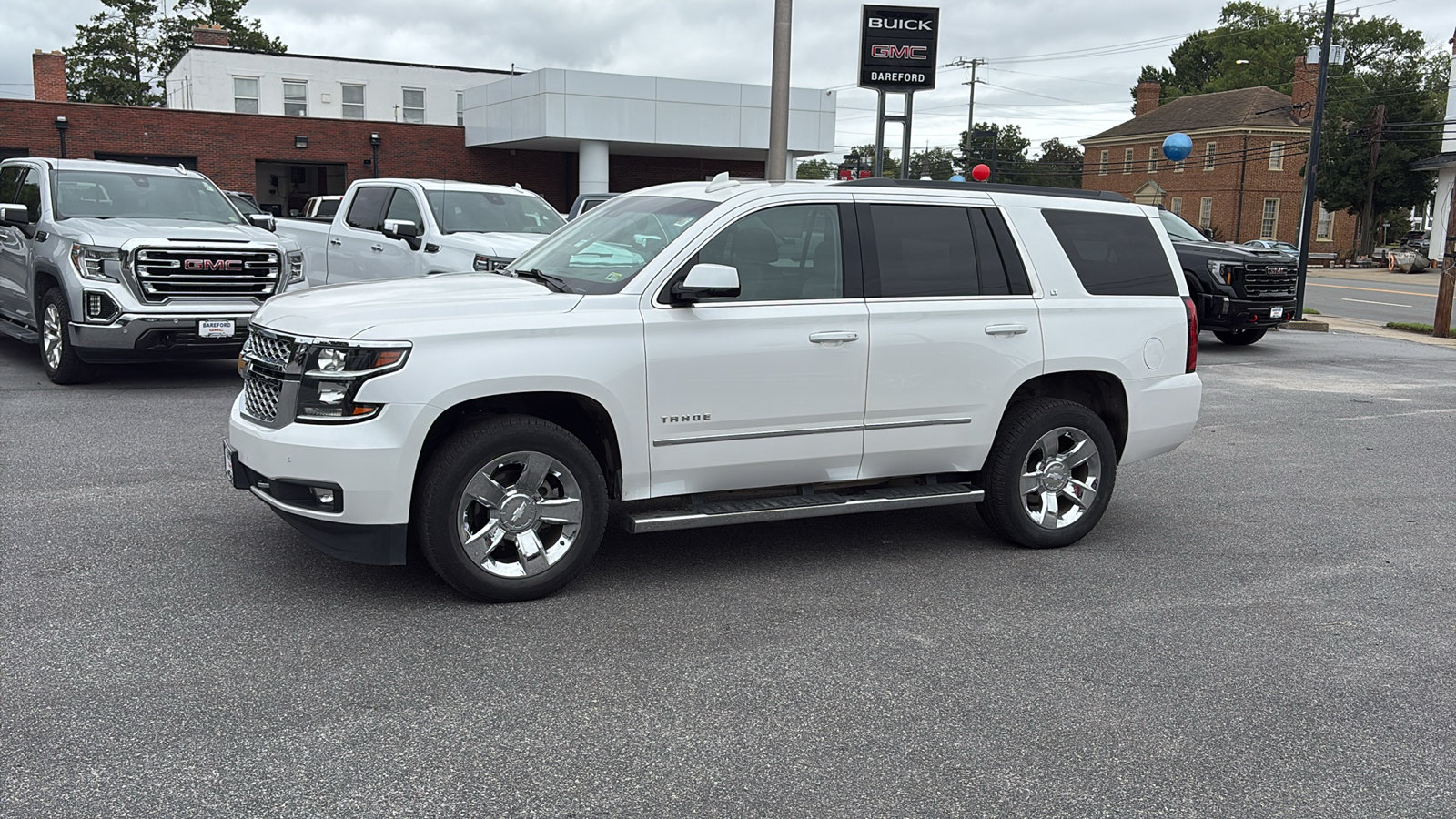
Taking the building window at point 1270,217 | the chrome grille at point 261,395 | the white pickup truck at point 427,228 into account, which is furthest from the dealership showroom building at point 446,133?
the building window at point 1270,217

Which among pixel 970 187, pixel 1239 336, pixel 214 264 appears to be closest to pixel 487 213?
pixel 214 264

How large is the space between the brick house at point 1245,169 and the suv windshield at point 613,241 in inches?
2542

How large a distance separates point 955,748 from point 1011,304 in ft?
9.37

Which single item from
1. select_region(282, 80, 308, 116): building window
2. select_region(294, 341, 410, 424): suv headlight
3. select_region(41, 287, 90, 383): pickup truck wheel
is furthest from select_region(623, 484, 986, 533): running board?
select_region(282, 80, 308, 116): building window

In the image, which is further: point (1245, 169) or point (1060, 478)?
point (1245, 169)

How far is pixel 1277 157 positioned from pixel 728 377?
229 ft

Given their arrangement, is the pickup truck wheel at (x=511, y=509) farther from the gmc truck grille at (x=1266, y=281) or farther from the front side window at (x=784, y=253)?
the gmc truck grille at (x=1266, y=281)

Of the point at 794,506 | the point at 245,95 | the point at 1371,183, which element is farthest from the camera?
the point at 1371,183

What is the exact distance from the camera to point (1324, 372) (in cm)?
1477

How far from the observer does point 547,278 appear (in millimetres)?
5848

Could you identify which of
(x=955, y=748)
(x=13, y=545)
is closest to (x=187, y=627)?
(x=13, y=545)

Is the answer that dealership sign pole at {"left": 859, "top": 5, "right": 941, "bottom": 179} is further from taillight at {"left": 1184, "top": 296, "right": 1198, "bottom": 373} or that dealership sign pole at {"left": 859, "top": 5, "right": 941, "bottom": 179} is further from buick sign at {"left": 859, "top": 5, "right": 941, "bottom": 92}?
taillight at {"left": 1184, "top": 296, "right": 1198, "bottom": 373}

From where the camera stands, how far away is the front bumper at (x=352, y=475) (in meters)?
4.87

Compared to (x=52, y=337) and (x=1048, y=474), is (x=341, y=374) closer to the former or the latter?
(x=1048, y=474)
